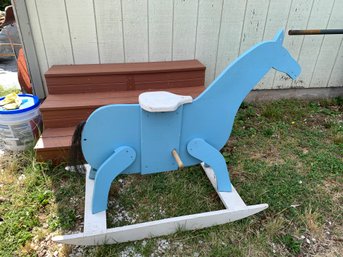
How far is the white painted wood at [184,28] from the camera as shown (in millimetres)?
2568

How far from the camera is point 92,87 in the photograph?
245cm

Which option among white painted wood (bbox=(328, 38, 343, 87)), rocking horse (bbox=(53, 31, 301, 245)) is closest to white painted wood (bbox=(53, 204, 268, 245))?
rocking horse (bbox=(53, 31, 301, 245))

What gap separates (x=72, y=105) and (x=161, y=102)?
3.75ft

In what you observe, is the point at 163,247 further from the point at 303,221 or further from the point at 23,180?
the point at 23,180

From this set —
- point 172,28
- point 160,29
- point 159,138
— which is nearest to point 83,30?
point 160,29

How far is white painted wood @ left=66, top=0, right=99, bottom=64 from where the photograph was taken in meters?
2.38

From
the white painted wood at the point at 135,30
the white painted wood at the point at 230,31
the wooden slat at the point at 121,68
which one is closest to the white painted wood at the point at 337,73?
the white painted wood at the point at 230,31

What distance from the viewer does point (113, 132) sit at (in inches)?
56.1

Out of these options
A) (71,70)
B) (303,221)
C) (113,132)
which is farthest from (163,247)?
(71,70)

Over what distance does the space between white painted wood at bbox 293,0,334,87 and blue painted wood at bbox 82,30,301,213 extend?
5.80 feet

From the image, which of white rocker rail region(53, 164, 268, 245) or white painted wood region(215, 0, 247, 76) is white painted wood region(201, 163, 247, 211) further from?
white painted wood region(215, 0, 247, 76)

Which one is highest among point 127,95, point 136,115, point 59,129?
point 136,115

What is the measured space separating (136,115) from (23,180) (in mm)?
1113

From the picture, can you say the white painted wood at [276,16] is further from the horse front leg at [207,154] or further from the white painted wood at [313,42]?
the horse front leg at [207,154]
